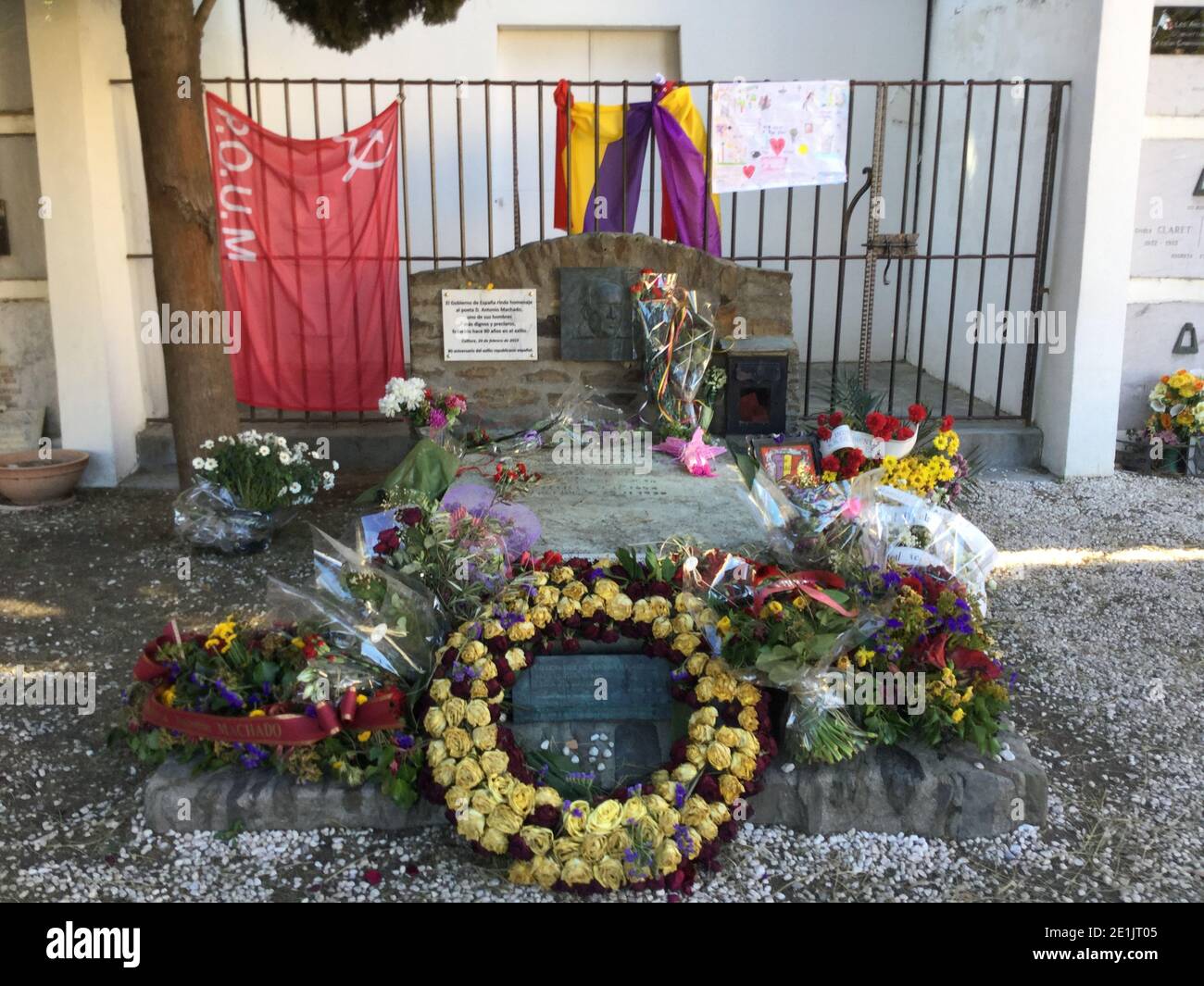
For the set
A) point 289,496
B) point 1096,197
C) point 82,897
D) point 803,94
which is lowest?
point 82,897

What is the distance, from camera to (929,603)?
3.28m

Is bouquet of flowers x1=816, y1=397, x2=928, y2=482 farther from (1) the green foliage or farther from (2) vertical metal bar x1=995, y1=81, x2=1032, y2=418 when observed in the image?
(1) the green foliage

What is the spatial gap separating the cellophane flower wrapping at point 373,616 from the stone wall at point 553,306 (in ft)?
10.4

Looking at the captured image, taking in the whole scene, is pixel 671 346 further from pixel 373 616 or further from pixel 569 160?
pixel 373 616

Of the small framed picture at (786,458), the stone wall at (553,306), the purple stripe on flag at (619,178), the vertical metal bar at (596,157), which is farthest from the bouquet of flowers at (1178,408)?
the vertical metal bar at (596,157)

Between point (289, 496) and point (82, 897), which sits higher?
point (289, 496)

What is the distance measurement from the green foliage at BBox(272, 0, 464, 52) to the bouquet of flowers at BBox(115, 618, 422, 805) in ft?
11.4

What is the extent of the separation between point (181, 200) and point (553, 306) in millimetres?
2108

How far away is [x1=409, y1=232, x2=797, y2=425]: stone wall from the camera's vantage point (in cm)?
631
